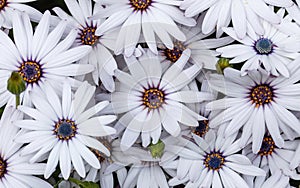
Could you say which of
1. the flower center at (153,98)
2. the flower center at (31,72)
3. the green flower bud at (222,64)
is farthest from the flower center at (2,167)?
the green flower bud at (222,64)

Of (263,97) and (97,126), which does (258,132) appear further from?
(97,126)

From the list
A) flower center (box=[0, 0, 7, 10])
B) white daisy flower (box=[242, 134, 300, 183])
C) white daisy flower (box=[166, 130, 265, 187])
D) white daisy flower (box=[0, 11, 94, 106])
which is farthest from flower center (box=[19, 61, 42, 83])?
white daisy flower (box=[242, 134, 300, 183])

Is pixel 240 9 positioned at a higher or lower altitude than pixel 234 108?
higher

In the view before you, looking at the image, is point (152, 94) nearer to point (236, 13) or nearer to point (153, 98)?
point (153, 98)

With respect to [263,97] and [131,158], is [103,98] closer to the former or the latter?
[131,158]

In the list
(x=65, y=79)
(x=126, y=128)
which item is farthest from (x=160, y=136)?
(x=65, y=79)

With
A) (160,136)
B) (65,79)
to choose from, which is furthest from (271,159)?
(65,79)
